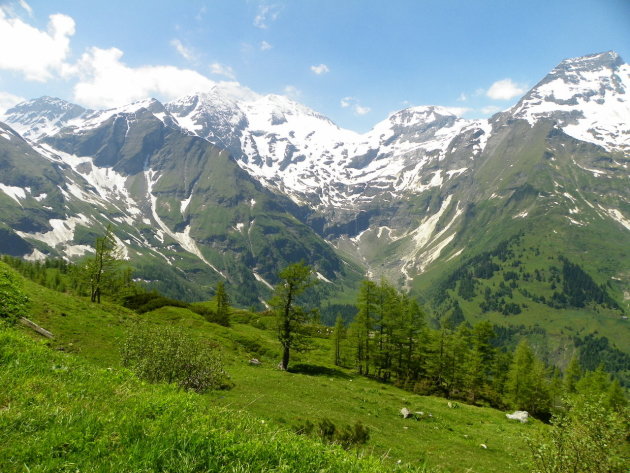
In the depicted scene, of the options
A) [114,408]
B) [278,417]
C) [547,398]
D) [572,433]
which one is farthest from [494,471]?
[547,398]

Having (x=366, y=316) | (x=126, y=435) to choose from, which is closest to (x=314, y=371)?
(x=366, y=316)

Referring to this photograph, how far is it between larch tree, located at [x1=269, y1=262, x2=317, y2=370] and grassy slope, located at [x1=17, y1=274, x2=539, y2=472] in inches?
263

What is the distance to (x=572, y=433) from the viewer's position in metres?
14.8

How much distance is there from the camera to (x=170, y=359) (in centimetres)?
2075

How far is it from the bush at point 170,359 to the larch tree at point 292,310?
30686 mm

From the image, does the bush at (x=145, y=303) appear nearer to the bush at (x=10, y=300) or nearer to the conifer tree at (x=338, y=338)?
the conifer tree at (x=338, y=338)

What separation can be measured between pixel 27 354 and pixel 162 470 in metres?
6.98

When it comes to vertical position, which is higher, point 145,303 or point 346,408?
point 346,408

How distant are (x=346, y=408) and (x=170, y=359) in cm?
2112

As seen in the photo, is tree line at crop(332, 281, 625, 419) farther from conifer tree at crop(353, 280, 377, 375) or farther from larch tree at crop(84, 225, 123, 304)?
larch tree at crop(84, 225, 123, 304)

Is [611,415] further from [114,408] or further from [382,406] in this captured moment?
[382,406]

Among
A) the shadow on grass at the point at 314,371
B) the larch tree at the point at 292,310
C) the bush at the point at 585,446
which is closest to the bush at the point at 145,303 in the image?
the larch tree at the point at 292,310

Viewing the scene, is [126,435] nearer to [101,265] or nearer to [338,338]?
[101,265]

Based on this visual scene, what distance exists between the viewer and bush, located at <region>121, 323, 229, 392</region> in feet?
66.0
